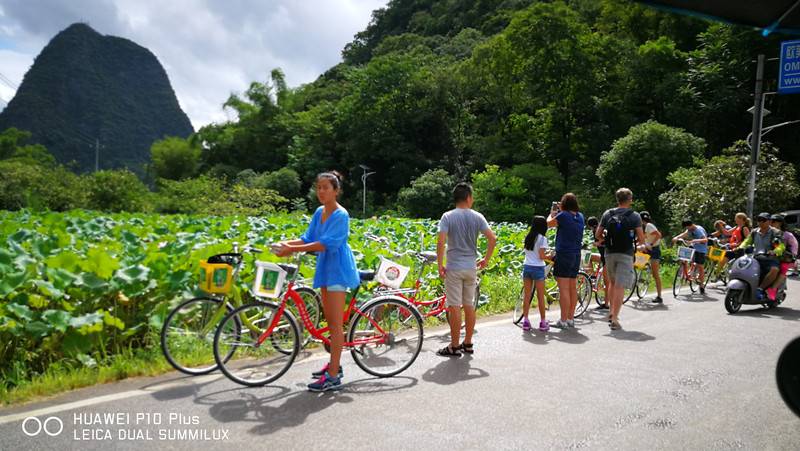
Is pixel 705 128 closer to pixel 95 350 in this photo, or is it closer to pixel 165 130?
pixel 95 350

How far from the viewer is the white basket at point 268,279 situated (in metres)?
4.34

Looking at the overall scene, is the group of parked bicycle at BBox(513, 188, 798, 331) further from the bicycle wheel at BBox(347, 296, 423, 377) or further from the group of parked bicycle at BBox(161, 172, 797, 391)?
the bicycle wheel at BBox(347, 296, 423, 377)

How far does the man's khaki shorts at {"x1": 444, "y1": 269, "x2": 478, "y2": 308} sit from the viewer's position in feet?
17.7

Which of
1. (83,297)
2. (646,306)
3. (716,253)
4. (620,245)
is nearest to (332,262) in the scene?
(83,297)

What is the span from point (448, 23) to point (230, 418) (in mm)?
77725

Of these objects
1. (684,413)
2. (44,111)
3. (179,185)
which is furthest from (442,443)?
(44,111)

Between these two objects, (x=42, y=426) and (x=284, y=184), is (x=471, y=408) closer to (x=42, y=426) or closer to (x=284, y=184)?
(x=42, y=426)

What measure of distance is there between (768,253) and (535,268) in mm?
4751

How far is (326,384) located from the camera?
424 centimetres

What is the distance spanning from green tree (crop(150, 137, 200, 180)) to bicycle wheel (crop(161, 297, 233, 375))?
9249 cm

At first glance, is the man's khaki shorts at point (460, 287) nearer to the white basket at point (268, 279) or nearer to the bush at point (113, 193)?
the white basket at point (268, 279)

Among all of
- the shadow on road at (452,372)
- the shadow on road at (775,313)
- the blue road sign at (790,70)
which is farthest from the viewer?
the shadow on road at (775,313)

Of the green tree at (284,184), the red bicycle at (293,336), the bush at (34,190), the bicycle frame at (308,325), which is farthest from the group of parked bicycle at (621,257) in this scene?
the green tree at (284,184)

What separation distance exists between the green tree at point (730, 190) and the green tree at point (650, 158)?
8165 mm
